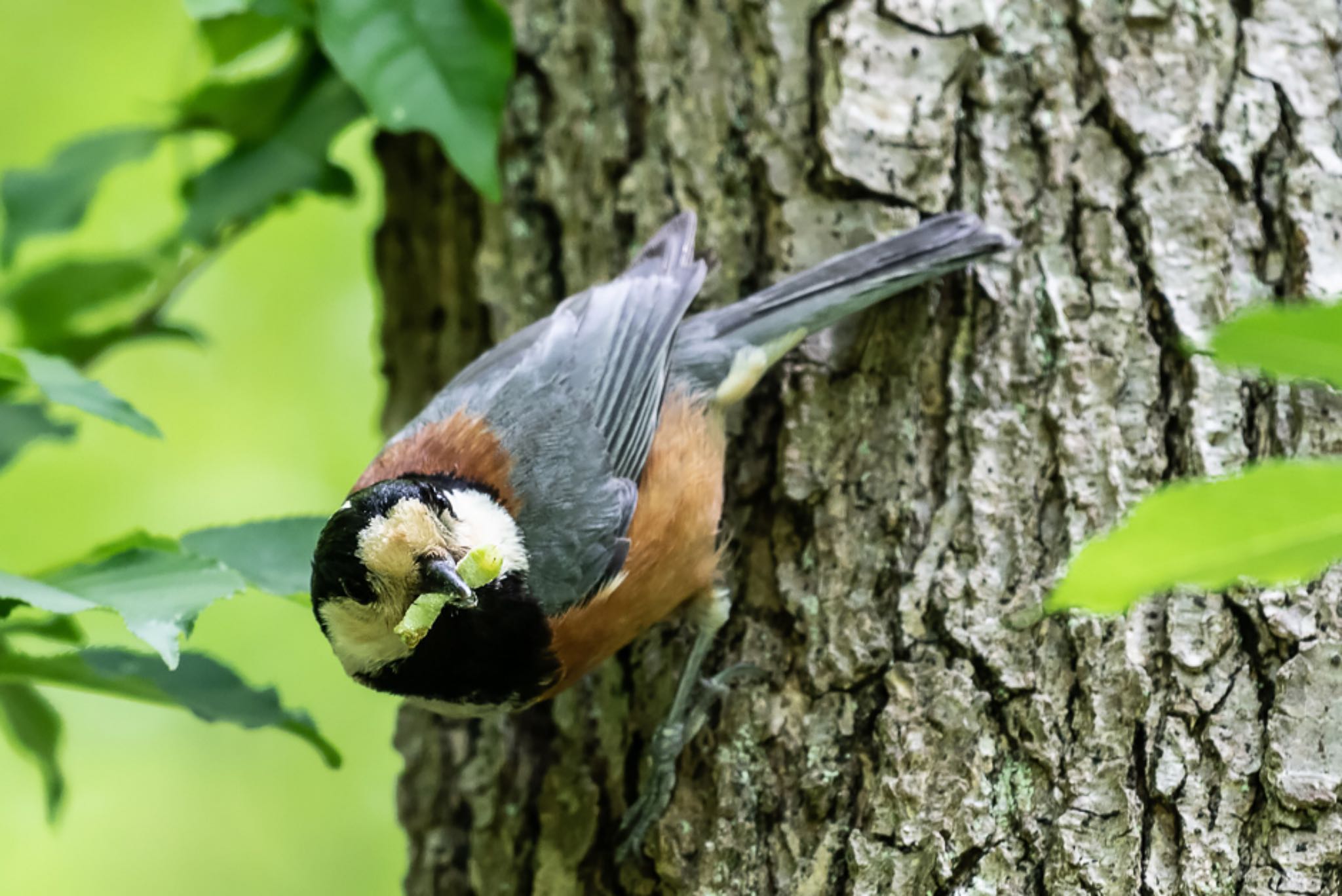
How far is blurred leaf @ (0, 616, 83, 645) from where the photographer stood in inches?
92.5

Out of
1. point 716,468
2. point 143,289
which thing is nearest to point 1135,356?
point 716,468

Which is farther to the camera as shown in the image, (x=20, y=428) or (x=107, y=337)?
(x=107, y=337)

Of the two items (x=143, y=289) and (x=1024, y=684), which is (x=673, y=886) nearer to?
(x=1024, y=684)

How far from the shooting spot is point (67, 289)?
3602mm

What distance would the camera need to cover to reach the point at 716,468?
10.1ft

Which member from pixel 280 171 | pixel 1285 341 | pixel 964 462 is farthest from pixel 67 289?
pixel 1285 341

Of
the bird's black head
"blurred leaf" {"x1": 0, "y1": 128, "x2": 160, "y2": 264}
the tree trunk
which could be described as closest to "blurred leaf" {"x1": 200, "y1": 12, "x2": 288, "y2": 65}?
"blurred leaf" {"x1": 0, "y1": 128, "x2": 160, "y2": 264}

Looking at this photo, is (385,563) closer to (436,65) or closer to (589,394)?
(589,394)

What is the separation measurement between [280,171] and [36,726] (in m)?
1.77

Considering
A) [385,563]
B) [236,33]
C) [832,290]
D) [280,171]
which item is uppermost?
[236,33]

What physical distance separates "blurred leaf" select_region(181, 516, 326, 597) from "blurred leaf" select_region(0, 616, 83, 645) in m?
0.31

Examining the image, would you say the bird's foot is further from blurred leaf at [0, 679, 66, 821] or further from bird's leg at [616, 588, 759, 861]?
blurred leaf at [0, 679, 66, 821]

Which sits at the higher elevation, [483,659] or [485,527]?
[485,527]

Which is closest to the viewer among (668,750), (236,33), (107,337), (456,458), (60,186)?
(668,750)
